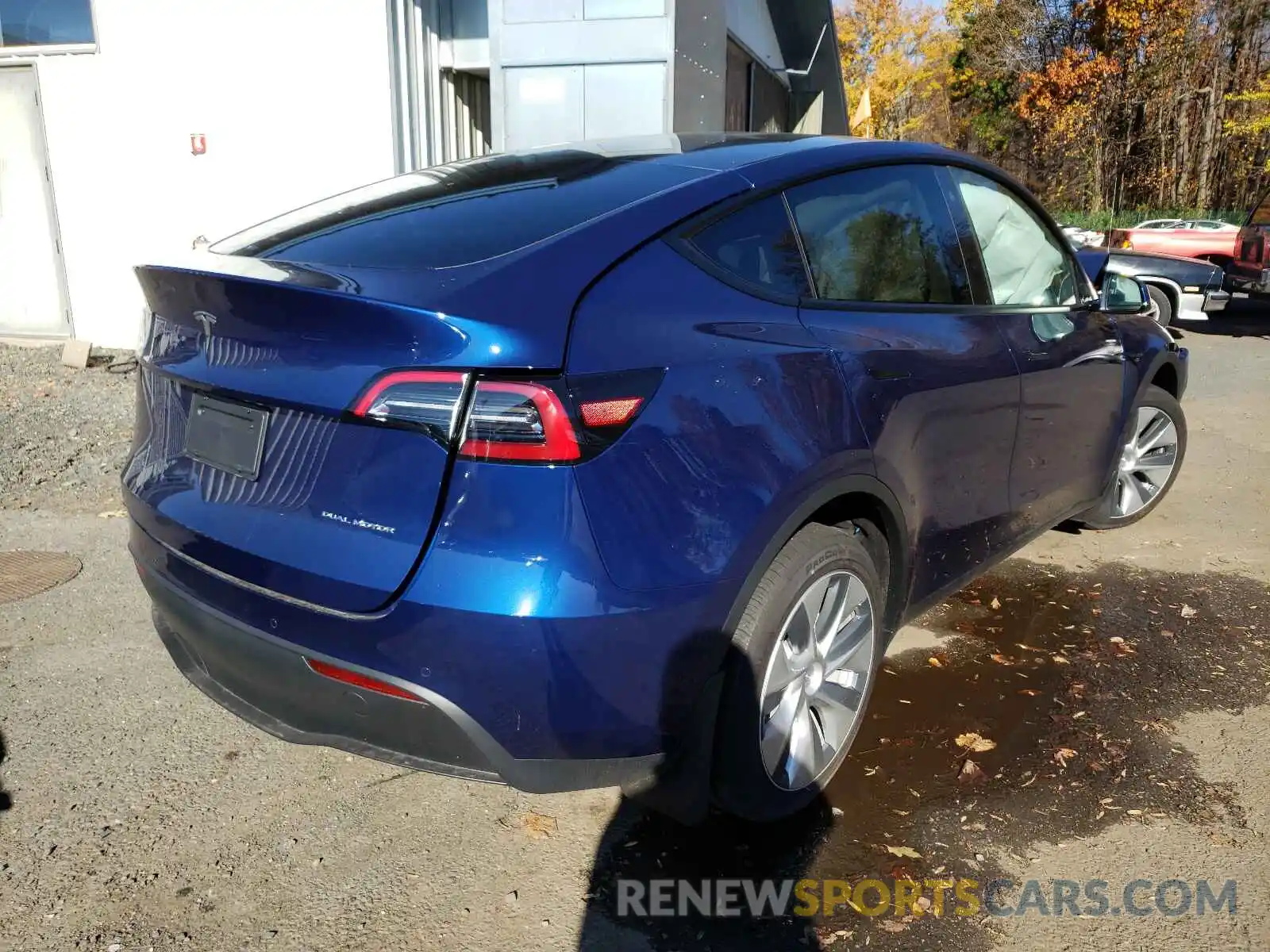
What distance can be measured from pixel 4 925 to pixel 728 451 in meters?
2.00

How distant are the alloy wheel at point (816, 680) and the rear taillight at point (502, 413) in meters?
0.76

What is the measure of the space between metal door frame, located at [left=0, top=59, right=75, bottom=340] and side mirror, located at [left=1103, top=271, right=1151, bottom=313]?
9.29 m

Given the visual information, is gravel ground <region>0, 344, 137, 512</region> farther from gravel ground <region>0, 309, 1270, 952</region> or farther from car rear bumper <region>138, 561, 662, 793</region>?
car rear bumper <region>138, 561, 662, 793</region>

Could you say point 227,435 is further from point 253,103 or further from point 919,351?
point 253,103

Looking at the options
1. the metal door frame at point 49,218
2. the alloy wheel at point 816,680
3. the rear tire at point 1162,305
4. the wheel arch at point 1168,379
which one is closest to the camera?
the alloy wheel at point 816,680

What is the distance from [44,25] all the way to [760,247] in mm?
9468

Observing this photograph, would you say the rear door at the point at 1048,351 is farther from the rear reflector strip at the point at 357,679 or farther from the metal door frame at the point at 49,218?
the metal door frame at the point at 49,218

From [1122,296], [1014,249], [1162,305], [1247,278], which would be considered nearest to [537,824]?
[1014,249]

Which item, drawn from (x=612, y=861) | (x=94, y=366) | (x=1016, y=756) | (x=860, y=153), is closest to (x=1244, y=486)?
(x=1016, y=756)

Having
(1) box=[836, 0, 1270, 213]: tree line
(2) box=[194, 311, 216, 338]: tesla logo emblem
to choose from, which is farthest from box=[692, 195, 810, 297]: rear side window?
(1) box=[836, 0, 1270, 213]: tree line

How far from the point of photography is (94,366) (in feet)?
28.6

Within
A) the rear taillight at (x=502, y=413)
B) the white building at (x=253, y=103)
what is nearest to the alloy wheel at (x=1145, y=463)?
the rear taillight at (x=502, y=413)

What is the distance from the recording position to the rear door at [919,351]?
2639 mm

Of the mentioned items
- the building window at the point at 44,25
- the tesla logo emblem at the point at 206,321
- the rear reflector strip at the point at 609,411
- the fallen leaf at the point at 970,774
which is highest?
the building window at the point at 44,25
